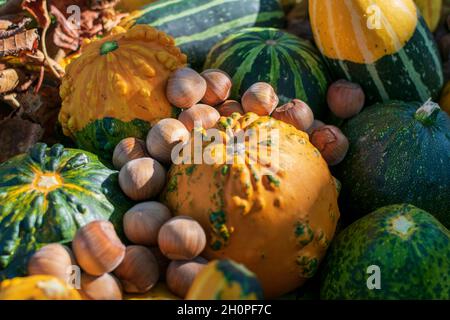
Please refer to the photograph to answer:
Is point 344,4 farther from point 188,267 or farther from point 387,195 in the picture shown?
point 188,267

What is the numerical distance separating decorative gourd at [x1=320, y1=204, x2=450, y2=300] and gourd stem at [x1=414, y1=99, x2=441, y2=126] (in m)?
0.42

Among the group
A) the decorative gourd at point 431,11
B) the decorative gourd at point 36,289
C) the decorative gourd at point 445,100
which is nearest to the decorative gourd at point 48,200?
the decorative gourd at point 36,289

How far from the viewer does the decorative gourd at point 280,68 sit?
98.3 inches

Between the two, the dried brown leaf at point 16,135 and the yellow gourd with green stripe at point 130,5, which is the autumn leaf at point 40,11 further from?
the yellow gourd with green stripe at point 130,5

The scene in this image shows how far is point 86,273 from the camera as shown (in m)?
1.72

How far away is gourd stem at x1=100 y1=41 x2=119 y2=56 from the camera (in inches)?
89.1

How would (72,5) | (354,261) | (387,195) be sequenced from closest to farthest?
(354,261), (387,195), (72,5)

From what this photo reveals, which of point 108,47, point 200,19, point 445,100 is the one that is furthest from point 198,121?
point 445,100

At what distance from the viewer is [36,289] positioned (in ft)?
4.96

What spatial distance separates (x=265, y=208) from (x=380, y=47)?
99 centimetres

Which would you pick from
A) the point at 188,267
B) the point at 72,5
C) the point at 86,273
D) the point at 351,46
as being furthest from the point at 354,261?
the point at 72,5

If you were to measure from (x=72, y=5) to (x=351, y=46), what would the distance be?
1273mm

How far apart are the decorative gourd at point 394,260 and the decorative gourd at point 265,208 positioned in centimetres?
10

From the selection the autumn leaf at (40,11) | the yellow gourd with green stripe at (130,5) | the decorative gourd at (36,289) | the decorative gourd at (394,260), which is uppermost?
the autumn leaf at (40,11)
